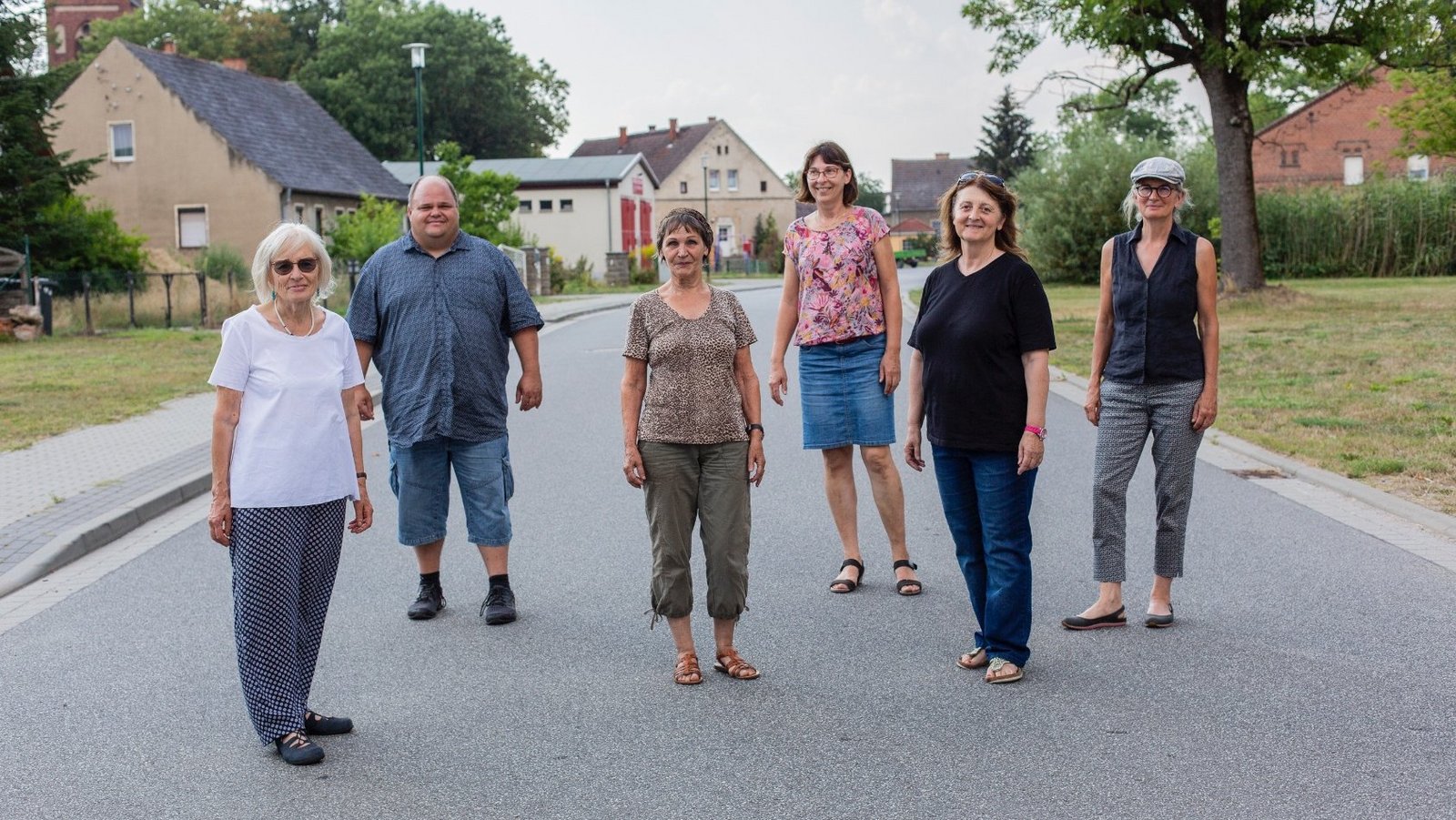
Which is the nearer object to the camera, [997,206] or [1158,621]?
[997,206]

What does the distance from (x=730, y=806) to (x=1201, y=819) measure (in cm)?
124

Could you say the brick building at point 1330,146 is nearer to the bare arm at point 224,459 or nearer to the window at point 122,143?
the window at point 122,143

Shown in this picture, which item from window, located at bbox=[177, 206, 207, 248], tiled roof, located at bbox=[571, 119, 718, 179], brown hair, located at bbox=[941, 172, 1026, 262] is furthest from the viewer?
tiled roof, located at bbox=[571, 119, 718, 179]

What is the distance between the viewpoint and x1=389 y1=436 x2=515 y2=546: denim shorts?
6430 mm

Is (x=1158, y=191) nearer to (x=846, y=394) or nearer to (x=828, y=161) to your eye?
(x=828, y=161)

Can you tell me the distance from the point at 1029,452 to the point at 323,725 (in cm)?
253

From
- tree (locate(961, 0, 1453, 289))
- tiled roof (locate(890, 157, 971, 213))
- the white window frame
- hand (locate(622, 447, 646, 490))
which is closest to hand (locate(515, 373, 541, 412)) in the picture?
hand (locate(622, 447, 646, 490))

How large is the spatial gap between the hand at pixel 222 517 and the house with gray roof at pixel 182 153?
1734 inches

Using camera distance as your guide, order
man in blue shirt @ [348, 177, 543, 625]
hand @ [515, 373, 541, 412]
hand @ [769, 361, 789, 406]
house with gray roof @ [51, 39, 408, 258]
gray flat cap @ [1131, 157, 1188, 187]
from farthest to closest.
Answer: house with gray roof @ [51, 39, 408, 258] < hand @ [769, 361, 789, 406] < hand @ [515, 373, 541, 412] < man in blue shirt @ [348, 177, 543, 625] < gray flat cap @ [1131, 157, 1188, 187]

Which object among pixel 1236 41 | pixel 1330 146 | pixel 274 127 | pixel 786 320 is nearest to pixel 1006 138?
pixel 1330 146

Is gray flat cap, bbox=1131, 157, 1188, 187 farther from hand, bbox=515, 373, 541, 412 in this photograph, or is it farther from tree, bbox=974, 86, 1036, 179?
tree, bbox=974, 86, 1036, 179

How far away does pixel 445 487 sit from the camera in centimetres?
654

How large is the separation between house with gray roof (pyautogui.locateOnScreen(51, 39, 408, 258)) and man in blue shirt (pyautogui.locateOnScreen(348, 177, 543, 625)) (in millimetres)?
42368

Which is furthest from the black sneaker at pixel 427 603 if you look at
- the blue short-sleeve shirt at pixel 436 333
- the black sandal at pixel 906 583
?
the black sandal at pixel 906 583
